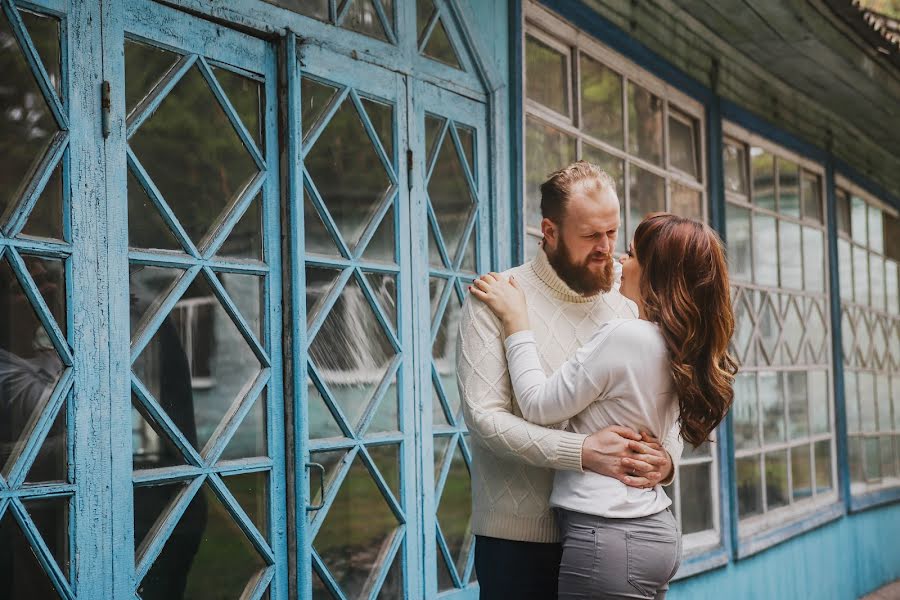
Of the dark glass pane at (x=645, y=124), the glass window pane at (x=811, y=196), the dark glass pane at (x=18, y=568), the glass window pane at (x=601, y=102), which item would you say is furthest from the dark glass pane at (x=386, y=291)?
the glass window pane at (x=811, y=196)

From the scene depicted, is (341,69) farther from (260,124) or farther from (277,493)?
(277,493)

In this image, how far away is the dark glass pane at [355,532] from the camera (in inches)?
132

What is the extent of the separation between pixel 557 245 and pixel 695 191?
3.52m

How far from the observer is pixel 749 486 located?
21.2ft

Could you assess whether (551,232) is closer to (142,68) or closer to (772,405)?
(142,68)

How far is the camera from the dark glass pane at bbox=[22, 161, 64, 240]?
2523mm

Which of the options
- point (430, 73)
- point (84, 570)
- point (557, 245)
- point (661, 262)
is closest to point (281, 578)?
point (84, 570)

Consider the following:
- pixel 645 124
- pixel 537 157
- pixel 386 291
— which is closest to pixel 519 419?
pixel 386 291

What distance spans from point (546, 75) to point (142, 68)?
2.29 metres

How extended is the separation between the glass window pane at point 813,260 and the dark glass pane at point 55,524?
604cm

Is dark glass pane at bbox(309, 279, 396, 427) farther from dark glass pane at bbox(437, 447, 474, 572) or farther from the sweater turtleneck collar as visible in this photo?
the sweater turtleneck collar

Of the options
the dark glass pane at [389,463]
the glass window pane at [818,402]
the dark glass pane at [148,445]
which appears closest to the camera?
the dark glass pane at [148,445]

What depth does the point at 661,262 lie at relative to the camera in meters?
2.47

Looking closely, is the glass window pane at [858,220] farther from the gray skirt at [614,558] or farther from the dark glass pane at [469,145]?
the gray skirt at [614,558]
